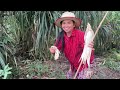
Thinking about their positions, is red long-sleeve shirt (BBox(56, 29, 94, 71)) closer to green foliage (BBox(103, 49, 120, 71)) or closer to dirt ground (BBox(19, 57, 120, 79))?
dirt ground (BBox(19, 57, 120, 79))

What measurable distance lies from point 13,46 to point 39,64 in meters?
0.40

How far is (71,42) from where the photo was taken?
4.75 m

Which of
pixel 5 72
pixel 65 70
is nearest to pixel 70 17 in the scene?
pixel 65 70

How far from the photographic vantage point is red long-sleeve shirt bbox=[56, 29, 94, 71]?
4.73 metres

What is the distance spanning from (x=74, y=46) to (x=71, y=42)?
2.3 inches

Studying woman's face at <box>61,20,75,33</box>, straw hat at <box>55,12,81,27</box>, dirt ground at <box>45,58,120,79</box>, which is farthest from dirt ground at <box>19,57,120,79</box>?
straw hat at <box>55,12,81,27</box>

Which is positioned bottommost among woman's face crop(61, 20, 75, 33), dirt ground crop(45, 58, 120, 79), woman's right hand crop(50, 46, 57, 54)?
dirt ground crop(45, 58, 120, 79)

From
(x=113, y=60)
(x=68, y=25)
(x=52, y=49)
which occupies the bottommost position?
(x=113, y=60)

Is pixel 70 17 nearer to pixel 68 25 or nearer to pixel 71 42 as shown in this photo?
pixel 68 25

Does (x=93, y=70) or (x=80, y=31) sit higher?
(x=80, y=31)

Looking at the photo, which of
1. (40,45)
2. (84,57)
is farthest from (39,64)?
(84,57)
